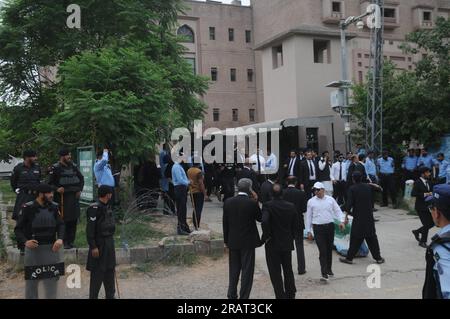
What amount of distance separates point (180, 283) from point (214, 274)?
30.5 inches

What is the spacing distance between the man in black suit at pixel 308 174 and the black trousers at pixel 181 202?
4.79 metres

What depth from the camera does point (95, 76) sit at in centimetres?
Answer: 1159

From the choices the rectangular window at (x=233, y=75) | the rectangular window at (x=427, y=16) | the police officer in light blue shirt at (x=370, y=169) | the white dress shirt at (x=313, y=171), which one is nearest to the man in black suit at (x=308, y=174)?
the white dress shirt at (x=313, y=171)

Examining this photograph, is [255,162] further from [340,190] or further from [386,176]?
[386,176]

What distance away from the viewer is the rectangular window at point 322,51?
909 inches

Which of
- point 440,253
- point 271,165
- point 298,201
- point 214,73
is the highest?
point 214,73

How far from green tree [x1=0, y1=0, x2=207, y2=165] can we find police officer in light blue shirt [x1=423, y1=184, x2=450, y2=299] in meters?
8.53

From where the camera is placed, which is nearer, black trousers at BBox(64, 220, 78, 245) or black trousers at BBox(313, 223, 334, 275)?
black trousers at BBox(313, 223, 334, 275)

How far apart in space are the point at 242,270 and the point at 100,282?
196 centimetres

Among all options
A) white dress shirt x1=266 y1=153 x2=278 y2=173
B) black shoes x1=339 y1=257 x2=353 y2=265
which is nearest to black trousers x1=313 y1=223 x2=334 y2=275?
black shoes x1=339 y1=257 x2=353 y2=265

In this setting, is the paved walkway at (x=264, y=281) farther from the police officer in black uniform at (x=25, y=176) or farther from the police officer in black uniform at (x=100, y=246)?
the police officer in black uniform at (x=25, y=176)

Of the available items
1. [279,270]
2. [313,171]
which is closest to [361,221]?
[279,270]

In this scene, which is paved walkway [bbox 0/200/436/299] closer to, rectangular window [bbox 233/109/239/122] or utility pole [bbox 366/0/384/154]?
utility pole [bbox 366/0/384/154]

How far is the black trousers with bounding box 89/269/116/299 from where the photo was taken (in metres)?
6.17
